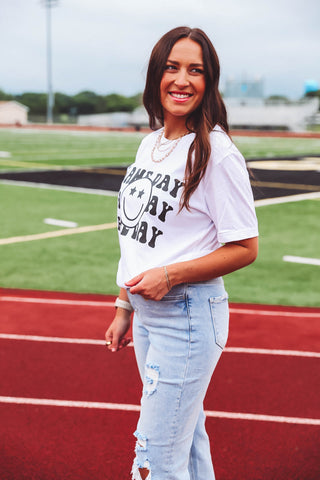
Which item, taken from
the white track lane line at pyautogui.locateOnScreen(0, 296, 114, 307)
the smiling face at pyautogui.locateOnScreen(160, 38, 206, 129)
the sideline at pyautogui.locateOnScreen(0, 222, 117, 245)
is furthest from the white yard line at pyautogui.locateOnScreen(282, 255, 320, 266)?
the smiling face at pyautogui.locateOnScreen(160, 38, 206, 129)

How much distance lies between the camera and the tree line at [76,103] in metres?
102

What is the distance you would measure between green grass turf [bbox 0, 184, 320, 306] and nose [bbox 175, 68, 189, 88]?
4708 millimetres

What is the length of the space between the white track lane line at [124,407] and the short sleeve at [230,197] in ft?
7.20

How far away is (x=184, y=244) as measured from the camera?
6.91 feet

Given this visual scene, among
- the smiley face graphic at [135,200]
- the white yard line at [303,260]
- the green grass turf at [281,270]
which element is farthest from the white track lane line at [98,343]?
the white yard line at [303,260]

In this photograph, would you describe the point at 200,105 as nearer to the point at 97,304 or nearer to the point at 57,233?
the point at 97,304

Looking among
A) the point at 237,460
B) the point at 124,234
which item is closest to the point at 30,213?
the point at 237,460

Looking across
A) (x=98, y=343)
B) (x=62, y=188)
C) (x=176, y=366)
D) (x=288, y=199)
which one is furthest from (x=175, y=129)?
(x=62, y=188)

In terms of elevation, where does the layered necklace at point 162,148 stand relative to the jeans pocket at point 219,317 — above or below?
above

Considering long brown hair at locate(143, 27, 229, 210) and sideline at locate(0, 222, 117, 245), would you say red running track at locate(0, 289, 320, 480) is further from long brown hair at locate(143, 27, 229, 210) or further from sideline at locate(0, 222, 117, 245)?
sideline at locate(0, 222, 117, 245)

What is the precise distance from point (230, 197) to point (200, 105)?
1.28 feet

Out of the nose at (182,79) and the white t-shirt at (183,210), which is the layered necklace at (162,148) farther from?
the nose at (182,79)

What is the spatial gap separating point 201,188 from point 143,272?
Result: 358mm

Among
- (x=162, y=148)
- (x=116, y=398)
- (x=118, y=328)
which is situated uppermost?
(x=162, y=148)
